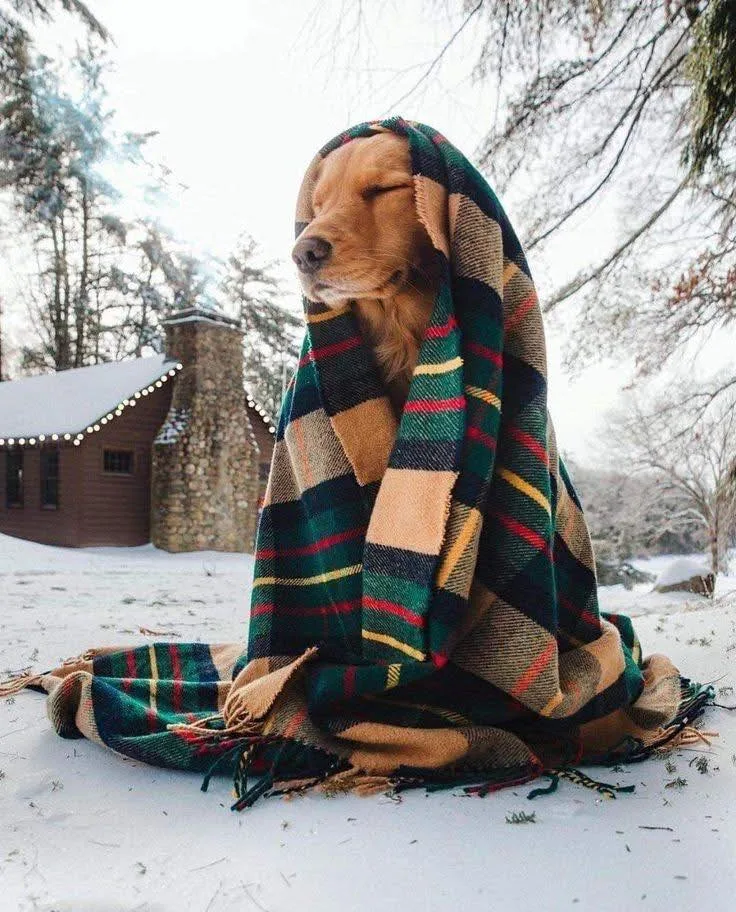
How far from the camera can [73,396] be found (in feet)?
56.1

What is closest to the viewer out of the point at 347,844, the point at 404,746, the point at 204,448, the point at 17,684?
the point at 347,844

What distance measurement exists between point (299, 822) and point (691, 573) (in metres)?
15.1

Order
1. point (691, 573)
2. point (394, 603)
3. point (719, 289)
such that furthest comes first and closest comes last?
point (691, 573), point (719, 289), point (394, 603)

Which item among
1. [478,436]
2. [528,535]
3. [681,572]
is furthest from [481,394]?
[681,572]

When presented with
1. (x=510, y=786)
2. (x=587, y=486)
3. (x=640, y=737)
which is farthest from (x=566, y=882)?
(x=587, y=486)

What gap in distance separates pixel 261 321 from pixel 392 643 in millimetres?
22250

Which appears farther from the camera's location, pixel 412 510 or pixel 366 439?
pixel 366 439

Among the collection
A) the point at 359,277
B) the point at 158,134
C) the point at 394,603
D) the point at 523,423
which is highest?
the point at 158,134

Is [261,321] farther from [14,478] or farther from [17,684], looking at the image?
[17,684]

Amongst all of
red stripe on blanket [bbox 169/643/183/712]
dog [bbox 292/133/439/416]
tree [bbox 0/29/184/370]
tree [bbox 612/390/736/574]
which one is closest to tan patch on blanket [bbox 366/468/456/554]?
dog [bbox 292/133/439/416]

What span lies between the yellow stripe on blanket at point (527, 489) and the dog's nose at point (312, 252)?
79 cm

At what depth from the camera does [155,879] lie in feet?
3.85

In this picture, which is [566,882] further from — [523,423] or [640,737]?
[523,423]

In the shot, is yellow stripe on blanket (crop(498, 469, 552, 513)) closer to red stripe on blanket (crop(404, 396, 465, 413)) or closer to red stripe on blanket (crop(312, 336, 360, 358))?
red stripe on blanket (crop(404, 396, 465, 413))
